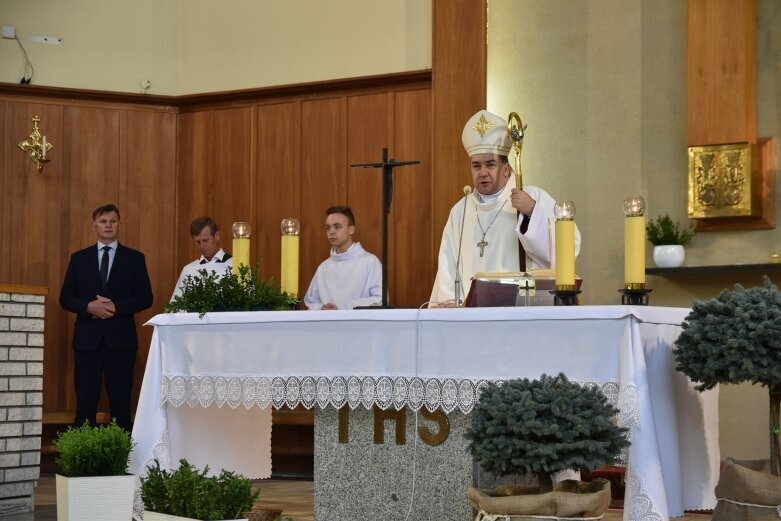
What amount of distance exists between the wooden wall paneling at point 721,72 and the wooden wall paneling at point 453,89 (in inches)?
56.8

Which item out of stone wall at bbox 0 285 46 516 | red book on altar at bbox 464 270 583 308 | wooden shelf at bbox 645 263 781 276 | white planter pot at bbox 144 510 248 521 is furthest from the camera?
wooden shelf at bbox 645 263 781 276

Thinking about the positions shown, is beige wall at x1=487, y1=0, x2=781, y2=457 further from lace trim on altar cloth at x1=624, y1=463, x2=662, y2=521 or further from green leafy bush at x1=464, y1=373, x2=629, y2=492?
green leafy bush at x1=464, y1=373, x2=629, y2=492

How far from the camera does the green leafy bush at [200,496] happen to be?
371cm

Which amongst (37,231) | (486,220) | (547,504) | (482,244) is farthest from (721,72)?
(37,231)

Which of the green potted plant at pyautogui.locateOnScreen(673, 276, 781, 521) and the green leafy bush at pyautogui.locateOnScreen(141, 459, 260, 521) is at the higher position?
the green potted plant at pyautogui.locateOnScreen(673, 276, 781, 521)

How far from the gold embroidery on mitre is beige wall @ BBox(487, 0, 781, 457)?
216cm

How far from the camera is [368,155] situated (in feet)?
27.2

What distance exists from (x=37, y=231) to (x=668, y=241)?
4.57m

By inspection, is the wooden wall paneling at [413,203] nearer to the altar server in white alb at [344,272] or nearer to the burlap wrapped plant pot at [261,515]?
the altar server in white alb at [344,272]

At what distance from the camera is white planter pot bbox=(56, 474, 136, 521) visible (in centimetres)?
441

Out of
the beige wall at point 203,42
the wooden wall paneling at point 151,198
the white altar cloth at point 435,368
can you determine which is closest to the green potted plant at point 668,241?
the beige wall at point 203,42

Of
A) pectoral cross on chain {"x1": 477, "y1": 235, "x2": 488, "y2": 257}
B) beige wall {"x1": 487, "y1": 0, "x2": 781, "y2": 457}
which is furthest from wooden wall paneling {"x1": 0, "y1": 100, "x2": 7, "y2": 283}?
pectoral cross on chain {"x1": 477, "y1": 235, "x2": 488, "y2": 257}

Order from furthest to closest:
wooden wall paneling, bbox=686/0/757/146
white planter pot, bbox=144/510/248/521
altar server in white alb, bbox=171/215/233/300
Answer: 1. altar server in white alb, bbox=171/215/233/300
2. wooden wall paneling, bbox=686/0/757/146
3. white planter pot, bbox=144/510/248/521

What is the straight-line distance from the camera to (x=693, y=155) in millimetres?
7098
